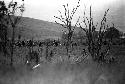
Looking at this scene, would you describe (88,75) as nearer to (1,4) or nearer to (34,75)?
(34,75)

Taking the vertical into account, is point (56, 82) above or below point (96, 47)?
below

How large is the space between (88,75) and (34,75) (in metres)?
1.07

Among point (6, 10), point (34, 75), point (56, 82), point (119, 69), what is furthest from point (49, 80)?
point (6, 10)

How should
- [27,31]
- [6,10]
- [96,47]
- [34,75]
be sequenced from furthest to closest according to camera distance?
[27,31]
[6,10]
[96,47]
[34,75]

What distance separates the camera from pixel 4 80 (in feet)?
12.6

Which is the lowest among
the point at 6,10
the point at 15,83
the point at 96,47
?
the point at 15,83

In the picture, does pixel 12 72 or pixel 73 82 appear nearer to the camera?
pixel 73 82

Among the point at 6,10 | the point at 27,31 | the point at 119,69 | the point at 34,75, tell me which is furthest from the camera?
the point at 27,31

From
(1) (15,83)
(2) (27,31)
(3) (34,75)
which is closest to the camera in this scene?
(1) (15,83)

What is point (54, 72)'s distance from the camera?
4.34 meters

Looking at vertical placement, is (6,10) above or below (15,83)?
above

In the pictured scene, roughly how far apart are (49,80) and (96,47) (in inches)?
114

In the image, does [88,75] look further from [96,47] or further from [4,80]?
[96,47]

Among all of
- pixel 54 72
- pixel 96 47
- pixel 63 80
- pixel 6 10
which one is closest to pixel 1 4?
pixel 6 10
